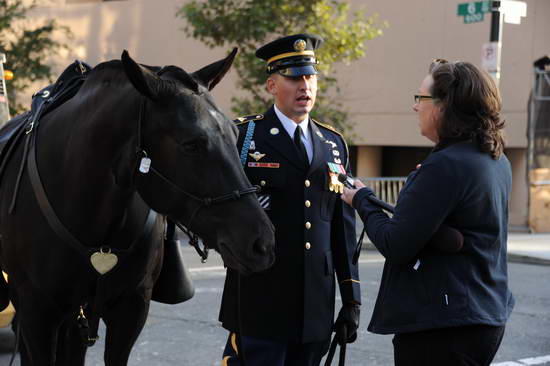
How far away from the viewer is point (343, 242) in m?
3.69

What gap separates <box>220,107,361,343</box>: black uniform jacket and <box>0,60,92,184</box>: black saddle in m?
1.04

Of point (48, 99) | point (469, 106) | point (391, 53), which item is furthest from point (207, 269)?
point (391, 53)

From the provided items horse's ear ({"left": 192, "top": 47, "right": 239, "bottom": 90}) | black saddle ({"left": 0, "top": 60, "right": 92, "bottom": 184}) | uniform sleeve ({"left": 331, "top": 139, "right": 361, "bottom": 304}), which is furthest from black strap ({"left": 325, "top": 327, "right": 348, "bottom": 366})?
black saddle ({"left": 0, "top": 60, "right": 92, "bottom": 184})

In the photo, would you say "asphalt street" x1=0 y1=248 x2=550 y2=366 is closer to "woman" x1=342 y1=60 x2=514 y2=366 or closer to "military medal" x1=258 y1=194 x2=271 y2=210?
"military medal" x1=258 y1=194 x2=271 y2=210

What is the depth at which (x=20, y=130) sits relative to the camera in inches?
159

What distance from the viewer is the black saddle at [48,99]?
12.6 feet

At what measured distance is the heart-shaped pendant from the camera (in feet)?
11.1

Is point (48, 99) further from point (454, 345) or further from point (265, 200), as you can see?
point (454, 345)

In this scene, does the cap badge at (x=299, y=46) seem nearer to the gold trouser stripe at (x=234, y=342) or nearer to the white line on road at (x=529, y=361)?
the gold trouser stripe at (x=234, y=342)

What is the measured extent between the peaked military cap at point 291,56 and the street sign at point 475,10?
8937 mm

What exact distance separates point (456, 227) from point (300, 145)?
1033mm

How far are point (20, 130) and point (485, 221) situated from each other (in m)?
2.49

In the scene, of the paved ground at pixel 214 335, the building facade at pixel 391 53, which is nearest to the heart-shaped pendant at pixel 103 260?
the paved ground at pixel 214 335

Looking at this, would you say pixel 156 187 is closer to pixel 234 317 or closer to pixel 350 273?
pixel 234 317
